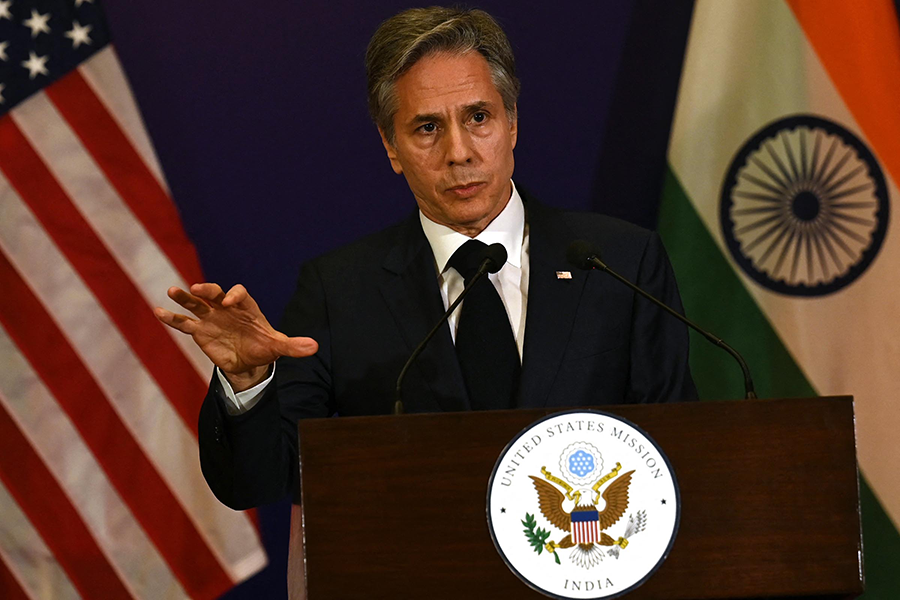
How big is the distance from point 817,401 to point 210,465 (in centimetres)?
87

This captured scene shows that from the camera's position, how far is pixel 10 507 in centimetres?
274

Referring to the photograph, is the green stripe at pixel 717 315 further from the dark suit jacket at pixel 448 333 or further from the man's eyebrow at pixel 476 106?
the man's eyebrow at pixel 476 106

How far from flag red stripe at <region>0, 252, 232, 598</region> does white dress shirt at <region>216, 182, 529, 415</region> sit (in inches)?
51.9

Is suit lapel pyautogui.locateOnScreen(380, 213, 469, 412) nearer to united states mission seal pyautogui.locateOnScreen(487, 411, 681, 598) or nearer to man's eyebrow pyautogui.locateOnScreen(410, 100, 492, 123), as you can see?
man's eyebrow pyautogui.locateOnScreen(410, 100, 492, 123)

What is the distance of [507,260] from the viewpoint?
69.8 inches

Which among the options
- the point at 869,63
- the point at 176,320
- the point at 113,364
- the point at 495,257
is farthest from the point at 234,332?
the point at 869,63

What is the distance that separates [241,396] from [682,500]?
2.11 feet

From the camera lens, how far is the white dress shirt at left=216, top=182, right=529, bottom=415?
1.78m

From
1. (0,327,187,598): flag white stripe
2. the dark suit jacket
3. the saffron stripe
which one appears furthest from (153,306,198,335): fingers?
the saffron stripe

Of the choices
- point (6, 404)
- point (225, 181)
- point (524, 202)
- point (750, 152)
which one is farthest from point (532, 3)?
point (6, 404)

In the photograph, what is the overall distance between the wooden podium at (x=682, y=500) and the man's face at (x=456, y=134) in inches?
27.3

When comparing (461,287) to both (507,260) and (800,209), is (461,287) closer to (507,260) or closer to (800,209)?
(507,260)

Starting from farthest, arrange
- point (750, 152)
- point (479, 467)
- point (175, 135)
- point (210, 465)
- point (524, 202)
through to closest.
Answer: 1. point (175, 135)
2. point (750, 152)
3. point (524, 202)
4. point (210, 465)
5. point (479, 467)

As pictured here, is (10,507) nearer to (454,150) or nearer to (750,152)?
(454,150)
